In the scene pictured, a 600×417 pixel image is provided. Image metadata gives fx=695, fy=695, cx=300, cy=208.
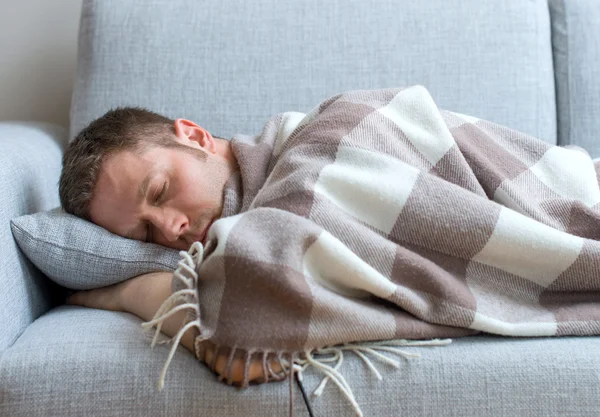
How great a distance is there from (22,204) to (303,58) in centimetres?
68

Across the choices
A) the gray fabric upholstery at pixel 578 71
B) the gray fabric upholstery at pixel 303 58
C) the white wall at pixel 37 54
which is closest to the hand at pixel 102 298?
the gray fabric upholstery at pixel 303 58

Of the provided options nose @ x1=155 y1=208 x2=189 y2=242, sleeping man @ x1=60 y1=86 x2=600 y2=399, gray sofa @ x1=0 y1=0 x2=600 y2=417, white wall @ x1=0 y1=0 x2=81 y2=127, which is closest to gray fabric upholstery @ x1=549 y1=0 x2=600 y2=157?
gray sofa @ x1=0 y1=0 x2=600 y2=417

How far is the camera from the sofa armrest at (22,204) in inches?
42.4

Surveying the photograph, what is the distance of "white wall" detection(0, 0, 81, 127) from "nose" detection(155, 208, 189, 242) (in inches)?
37.0

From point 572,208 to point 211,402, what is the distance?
2.06 feet

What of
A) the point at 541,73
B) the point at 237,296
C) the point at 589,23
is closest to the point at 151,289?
the point at 237,296

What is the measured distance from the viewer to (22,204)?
1.25 m

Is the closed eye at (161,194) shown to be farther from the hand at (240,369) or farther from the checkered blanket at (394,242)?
the hand at (240,369)

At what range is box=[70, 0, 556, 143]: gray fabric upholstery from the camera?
1.56 m

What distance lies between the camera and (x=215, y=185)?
1.22 metres

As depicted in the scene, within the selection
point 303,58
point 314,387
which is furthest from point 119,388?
point 303,58

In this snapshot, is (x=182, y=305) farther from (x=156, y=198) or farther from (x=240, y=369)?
(x=156, y=198)

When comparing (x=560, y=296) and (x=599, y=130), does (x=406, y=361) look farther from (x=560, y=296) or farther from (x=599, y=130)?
(x=599, y=130)

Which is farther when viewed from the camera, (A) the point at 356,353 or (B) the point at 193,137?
(B) the point at 193,137
